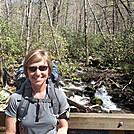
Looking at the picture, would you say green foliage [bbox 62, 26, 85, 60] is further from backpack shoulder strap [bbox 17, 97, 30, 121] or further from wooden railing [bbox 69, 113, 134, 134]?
backpack shoulder strap [bbox 17, 97, 30, 121]

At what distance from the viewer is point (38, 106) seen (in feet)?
4.69

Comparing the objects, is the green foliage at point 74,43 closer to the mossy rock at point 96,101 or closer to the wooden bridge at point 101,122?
the mossy rock at point 96,101

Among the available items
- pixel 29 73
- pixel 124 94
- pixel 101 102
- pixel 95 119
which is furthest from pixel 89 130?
pixel 124 94

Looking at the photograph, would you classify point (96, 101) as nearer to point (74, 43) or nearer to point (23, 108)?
point (23, 108)


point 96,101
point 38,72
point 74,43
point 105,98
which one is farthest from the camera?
point 74,43

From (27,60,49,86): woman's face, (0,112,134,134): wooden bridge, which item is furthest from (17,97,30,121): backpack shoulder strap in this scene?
(0,112,134,134): wooden bridge

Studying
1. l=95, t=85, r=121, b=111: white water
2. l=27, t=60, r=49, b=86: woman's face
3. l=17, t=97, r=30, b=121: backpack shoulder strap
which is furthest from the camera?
l=95, t=85, r=121, b=111: white water

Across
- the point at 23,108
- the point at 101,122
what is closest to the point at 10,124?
the point at 23,108

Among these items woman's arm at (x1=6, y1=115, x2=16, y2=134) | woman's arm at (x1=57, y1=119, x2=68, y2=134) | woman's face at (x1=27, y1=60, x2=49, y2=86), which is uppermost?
woman's face at (x1=27, y1=60, x2=49, y2=86)

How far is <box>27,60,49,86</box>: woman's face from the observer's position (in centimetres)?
151

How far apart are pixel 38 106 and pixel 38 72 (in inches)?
11.0

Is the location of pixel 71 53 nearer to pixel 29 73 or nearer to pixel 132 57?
pixel 132 57

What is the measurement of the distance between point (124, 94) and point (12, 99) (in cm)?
753

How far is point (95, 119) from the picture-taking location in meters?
1.84
